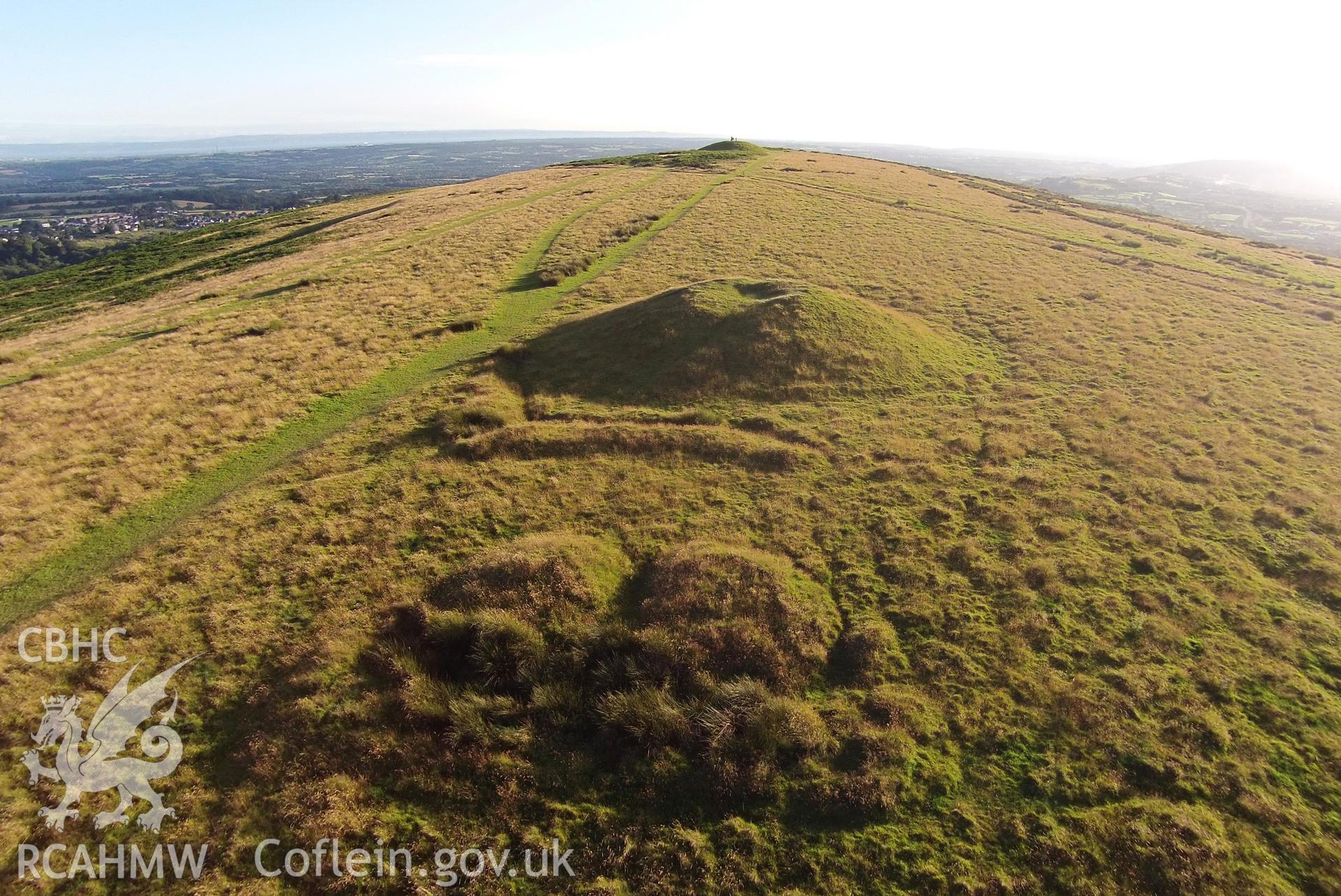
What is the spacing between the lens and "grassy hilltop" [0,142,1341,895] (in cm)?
869

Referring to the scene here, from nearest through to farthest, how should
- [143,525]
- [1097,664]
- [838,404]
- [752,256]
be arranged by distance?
[1097,664]
[143,525]
[838,404]
[752,256]

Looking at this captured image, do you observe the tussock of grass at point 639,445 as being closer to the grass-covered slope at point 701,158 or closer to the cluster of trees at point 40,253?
the grass-covered slope at point 701,158

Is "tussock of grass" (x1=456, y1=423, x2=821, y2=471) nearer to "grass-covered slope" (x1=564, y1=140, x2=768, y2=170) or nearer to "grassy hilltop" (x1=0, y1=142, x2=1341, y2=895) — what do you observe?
"grassy hilltop" (x1=0, y1=142, x2=1341, y2=895)

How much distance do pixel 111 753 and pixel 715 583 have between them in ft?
38.4

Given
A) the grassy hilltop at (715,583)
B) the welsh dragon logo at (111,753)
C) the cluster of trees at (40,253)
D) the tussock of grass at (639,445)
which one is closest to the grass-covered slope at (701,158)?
the grassy hilltop at (715,583)

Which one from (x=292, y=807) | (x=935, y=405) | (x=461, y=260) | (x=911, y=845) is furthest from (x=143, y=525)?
(x=461, y=260)

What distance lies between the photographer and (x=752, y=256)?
40.1 meters

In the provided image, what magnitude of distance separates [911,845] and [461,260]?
143 feet

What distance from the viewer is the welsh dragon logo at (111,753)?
8.97 meters

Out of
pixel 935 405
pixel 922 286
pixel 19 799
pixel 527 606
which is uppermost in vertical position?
pixel 922 286

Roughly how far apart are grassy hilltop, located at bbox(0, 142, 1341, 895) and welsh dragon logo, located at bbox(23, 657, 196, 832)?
26 cm

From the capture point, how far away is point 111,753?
32.2 feet

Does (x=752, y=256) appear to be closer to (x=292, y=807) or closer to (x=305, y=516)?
(x=305, y=516)

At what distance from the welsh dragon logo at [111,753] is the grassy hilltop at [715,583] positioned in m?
0.26
